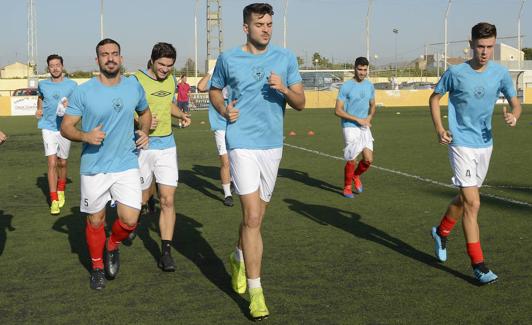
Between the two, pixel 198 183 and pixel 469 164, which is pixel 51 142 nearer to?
pixel 198 183

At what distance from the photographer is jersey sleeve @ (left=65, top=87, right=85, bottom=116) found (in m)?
5.82

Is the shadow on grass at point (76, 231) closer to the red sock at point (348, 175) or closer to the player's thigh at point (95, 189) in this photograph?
the player's thigh at point (95, 189)

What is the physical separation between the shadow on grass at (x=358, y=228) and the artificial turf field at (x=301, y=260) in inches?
0.8

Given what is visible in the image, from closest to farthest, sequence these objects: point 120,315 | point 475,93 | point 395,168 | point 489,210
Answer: point 120,315 → point 475,93 → point 489,210 → point 395,168

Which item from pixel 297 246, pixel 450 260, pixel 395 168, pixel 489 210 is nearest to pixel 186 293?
pixel 297 246

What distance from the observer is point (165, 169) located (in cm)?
725

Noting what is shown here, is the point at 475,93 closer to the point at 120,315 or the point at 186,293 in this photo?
the point at 186,293

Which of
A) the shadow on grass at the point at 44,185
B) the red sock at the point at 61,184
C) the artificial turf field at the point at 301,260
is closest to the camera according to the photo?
the artificial turf field at the point at 301,260

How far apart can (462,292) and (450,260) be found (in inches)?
41.1

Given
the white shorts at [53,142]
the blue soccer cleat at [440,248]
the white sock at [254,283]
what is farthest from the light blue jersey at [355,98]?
the white sock at [254,283]

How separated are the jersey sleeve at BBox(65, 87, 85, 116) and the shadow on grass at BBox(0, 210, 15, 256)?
2.32 meters

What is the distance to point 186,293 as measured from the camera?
5824 mm

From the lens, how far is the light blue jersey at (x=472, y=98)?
616 cm

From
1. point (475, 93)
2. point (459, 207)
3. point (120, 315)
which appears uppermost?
point (475, 93)
